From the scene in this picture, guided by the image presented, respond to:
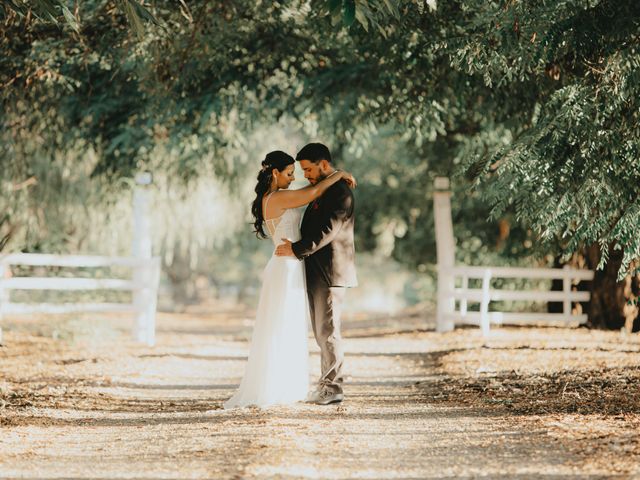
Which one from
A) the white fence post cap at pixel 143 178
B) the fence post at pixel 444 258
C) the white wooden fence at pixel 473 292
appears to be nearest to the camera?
the white fence post cap at pixel 143 178

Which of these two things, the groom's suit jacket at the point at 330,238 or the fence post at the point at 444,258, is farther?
the fence post at the point at 444,258

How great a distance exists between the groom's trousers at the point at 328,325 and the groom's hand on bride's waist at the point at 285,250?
264 mm

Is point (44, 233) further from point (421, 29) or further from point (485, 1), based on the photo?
point (485, 1)

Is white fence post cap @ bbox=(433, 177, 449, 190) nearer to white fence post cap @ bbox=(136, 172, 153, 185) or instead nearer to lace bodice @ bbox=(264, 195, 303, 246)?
white fence post cap @ bbox=(136, 172, 153, 185)

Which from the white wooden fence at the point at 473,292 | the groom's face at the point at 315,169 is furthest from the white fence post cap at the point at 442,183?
the groom's face at the point at 315,169

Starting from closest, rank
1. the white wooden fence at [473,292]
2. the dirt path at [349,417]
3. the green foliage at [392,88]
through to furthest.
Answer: the dirt path at [349,417]
the green foliage at [392,88]
the white wooden fence at [473,292]

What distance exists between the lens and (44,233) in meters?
20.6

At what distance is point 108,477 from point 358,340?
1060 centimetres

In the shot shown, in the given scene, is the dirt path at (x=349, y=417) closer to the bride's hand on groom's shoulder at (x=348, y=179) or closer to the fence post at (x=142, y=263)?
the fence post at (x=142, y=263)

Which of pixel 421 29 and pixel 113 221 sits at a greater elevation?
pixel 421 29

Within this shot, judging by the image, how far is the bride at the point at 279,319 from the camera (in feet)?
25.9

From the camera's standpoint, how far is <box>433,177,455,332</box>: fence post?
1636 cm

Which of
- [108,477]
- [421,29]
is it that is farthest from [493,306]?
[108,477]

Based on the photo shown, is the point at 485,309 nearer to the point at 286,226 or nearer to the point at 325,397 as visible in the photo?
the point at 325,397
